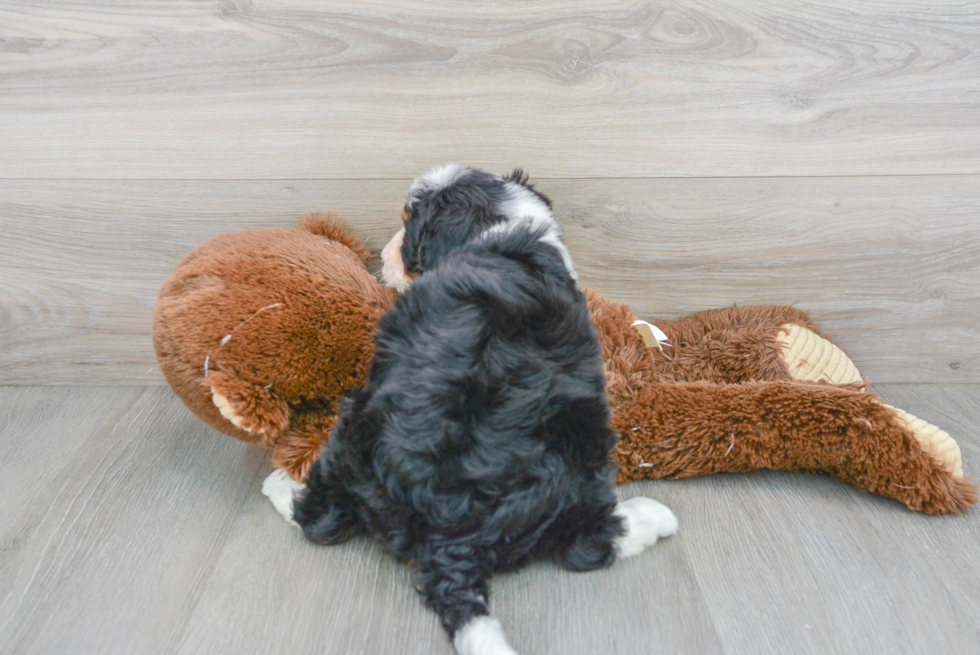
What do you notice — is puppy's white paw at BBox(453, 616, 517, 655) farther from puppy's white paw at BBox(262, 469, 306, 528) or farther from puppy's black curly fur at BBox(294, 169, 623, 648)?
puppy's white paw at BBox(262, 469, 306, 528)

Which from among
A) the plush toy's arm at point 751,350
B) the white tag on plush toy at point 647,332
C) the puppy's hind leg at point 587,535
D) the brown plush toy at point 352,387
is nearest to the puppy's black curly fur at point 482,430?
the puppy's hind leg at point 587,535

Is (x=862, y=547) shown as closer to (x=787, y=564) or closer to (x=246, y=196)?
(x=787, y=564)

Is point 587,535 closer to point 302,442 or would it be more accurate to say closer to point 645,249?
point 302,442

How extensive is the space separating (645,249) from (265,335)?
0.69 meters

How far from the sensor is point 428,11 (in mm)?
1029

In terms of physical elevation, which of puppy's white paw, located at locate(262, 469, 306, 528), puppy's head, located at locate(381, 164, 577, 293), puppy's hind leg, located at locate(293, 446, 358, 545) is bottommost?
puppy's white paw, located at locate(262, 469, 306, 528)

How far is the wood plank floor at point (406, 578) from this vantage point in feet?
2.33

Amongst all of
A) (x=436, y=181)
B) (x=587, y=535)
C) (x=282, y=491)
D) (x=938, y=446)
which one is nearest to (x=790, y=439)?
(x=938, y=446)

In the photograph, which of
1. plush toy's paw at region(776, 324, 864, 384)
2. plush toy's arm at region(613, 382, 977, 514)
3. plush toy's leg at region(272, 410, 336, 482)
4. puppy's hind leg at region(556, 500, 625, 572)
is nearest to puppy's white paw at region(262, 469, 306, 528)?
plush toy's leg at region(272, 410, 336, 482)

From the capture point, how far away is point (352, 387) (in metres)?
0.90

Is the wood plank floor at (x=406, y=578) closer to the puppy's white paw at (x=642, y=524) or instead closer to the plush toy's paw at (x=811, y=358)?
the puppy's white paw at (x=642, y=524)

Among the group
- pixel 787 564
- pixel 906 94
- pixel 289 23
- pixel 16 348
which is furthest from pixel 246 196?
pixel 906 94

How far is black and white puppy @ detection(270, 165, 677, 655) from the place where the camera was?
2.35 ft

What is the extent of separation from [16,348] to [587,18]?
1229 millimetres
